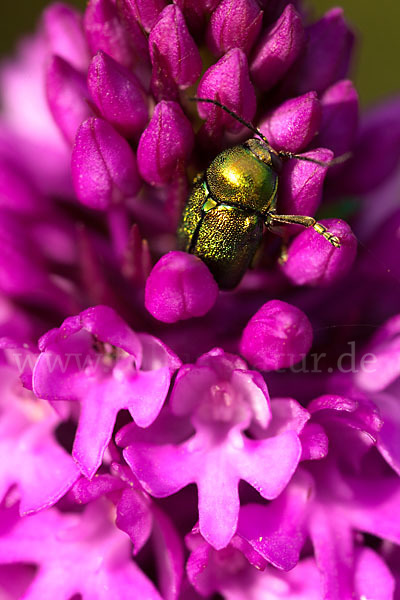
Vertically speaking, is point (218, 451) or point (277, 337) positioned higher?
point (277, 337)

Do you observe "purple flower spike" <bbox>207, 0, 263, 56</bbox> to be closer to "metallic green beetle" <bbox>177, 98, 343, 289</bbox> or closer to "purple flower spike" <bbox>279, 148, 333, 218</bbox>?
"metallic green beetle" <bbox>177, 98, 343, 289</bbox>

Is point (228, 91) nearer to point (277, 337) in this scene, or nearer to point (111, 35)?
point (111, 35)

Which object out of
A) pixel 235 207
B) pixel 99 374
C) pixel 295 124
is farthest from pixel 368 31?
pixel 99 374

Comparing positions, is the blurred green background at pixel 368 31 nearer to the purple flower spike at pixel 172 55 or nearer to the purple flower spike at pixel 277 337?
the purple flower spike at pixel 172 55

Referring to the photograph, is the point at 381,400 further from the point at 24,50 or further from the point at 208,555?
the point at 24,50

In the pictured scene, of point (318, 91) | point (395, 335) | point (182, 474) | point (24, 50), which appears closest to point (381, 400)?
point (395, 335)

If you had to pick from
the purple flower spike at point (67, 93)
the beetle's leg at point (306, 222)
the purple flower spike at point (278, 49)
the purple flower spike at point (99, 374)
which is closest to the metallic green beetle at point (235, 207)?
the beetle's leg at point (306, 222)
